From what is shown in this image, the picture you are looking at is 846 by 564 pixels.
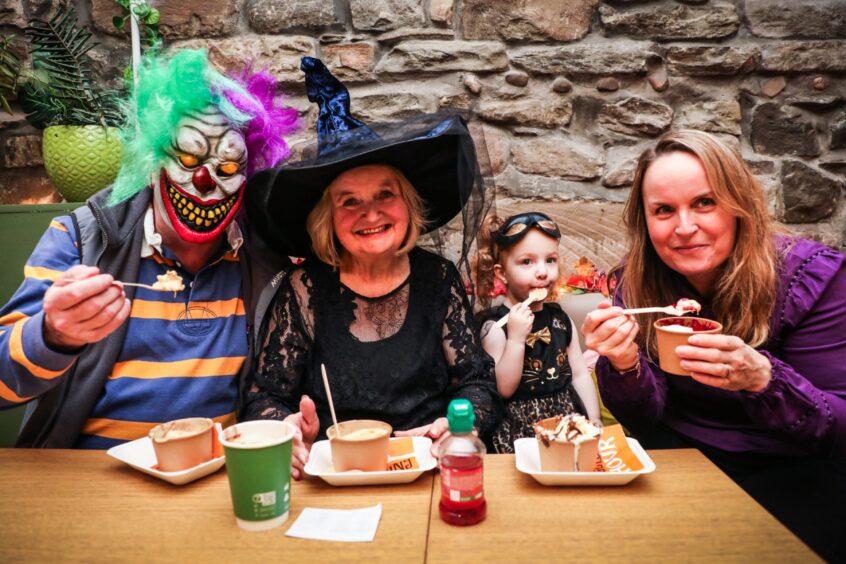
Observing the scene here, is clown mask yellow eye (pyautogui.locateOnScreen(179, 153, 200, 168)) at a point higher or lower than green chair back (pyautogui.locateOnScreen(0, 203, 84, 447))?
higher

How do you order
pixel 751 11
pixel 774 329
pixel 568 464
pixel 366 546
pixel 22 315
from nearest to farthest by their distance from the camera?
pixel 366 546
pixel 568 464
pixel 22 315
pixel 774 329
pixel 751 11

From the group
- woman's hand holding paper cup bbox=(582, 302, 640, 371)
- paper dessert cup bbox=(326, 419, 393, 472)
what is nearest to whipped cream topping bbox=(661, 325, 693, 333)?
woman's hand holding paper cup bbox=(582, 302, 640, 371)

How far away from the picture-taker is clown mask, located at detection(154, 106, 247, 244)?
1.86 m

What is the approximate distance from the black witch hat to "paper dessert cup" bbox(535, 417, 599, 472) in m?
0.81

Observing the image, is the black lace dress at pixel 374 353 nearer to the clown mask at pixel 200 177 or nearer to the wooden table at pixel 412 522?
the clown mask at pixel 200 177

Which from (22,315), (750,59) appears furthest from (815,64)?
(22,315)

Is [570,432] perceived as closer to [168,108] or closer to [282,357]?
[282,357]

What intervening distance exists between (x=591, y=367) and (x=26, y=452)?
1952 millimetres

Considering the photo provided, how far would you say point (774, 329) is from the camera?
173cm

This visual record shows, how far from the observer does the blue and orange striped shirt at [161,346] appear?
69.9 inches

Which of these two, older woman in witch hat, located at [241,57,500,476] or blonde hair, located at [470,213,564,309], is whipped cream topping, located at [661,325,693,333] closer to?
older woman in witch hat, located at [241,57,500,476]

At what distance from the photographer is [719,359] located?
4.49 ft

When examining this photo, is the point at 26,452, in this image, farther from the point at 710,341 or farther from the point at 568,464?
the point at 710,341

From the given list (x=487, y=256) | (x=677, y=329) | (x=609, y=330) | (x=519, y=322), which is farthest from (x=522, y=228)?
(x=677, y=329)
